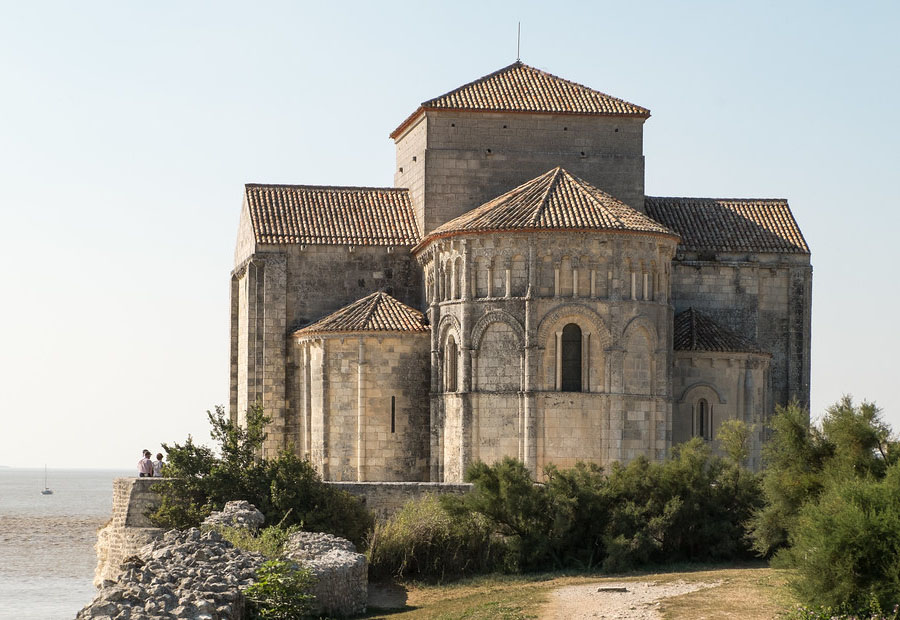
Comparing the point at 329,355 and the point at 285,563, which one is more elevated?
the point at 329,355

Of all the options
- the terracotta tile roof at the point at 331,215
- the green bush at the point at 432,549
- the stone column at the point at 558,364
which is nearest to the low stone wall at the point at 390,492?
the green bush at the point at 432,549

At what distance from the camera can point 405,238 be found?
4125 centimetres

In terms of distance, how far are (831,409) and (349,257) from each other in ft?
60.3

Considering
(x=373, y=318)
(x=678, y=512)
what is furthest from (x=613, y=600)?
(x=373, y=318)

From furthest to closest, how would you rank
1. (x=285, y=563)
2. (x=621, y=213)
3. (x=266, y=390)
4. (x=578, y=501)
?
(x=266, y=390)
(x=621, y=213)
(x=578, y=501)
(x=285, y=563)

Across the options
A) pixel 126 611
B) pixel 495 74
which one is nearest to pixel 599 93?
pixel 495 74

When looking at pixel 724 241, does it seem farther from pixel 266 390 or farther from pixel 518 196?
Result: pixel 266 390

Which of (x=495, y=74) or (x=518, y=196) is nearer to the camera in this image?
(x=518, y=196)

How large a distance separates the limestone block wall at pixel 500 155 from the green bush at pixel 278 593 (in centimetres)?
1830

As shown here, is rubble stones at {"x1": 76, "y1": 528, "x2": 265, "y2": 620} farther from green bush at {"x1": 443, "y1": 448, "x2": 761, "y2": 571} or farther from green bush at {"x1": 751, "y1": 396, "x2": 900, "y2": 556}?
green bush at {"x1": 751, "y1": 396, "x2": 900, "y2": 556}

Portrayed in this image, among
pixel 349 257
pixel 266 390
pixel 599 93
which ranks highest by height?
pixel 599 93

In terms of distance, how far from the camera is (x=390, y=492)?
32938 mm

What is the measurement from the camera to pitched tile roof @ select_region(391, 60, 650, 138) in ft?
134

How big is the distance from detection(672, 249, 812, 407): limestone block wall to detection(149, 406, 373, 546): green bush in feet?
43.5
